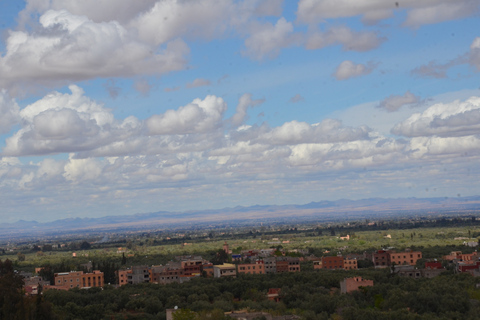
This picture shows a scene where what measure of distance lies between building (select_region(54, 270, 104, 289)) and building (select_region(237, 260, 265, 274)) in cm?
1900

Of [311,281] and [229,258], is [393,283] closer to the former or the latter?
[311,281]

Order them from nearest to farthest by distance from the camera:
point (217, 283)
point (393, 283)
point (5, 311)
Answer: point (5, 311)
point (393, 283)
point (217, 283)

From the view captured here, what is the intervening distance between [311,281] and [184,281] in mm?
18122

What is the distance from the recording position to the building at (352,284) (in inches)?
2803

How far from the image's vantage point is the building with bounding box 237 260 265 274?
100 meters

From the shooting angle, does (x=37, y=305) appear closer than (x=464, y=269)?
Yes

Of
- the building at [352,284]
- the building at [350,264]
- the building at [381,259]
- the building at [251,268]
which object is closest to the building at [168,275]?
the building at [251,268]

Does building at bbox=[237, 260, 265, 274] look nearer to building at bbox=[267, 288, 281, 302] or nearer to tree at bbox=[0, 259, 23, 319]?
building at bbox=[267, 288, 281, 302]

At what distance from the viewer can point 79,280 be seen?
313ft

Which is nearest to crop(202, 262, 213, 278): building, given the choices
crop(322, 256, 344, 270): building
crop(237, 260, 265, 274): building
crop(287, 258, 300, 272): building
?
crop(237, 260, 265, 274): building

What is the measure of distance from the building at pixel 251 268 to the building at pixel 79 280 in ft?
62.3

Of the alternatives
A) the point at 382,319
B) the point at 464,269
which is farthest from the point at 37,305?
the point at 464,269

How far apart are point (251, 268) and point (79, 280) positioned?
23369mm

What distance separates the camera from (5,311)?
48.9 m
